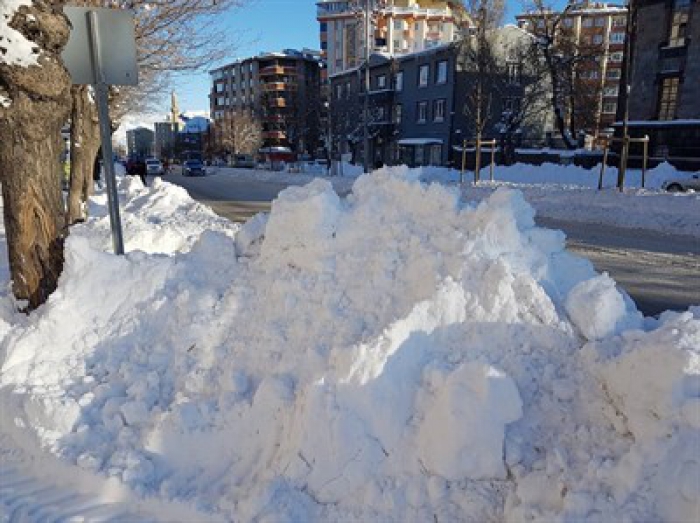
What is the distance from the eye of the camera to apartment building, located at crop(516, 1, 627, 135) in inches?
1221

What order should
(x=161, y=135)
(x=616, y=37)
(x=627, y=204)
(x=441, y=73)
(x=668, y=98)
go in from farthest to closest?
1. (x=161, y=135)
2. (x=616, y=37)
3. (x=441, y=73)
4. (x=668, y=98)
5. (x=627, y=204)

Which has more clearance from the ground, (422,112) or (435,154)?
(422,112)

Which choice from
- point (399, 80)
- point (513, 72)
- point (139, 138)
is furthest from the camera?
point (139, 138)

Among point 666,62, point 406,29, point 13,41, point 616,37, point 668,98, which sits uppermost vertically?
point 616,37

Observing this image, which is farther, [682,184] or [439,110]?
[439,110]

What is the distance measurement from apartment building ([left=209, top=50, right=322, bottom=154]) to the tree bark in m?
51.8

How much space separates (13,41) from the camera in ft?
14.6

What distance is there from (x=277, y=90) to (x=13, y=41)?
230 feet

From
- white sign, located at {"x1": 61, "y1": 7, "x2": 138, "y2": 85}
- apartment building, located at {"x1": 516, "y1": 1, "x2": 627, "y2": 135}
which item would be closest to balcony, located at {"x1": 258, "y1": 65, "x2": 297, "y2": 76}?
apartment building, located at {"x1": 516, "y1": 1, "x2": 627, "y2": 135}

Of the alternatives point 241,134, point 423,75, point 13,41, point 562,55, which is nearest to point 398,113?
point 423,75

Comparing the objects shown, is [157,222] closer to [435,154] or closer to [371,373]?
[371,373]

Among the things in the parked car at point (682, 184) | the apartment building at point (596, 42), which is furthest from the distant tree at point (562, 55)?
the parked car at point (682, 184)

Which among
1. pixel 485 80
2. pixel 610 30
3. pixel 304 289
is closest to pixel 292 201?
pixel 304 289

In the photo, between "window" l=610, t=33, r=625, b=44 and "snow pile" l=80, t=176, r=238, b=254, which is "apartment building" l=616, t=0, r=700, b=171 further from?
"window" l=610, t=33, r=625, b=44
